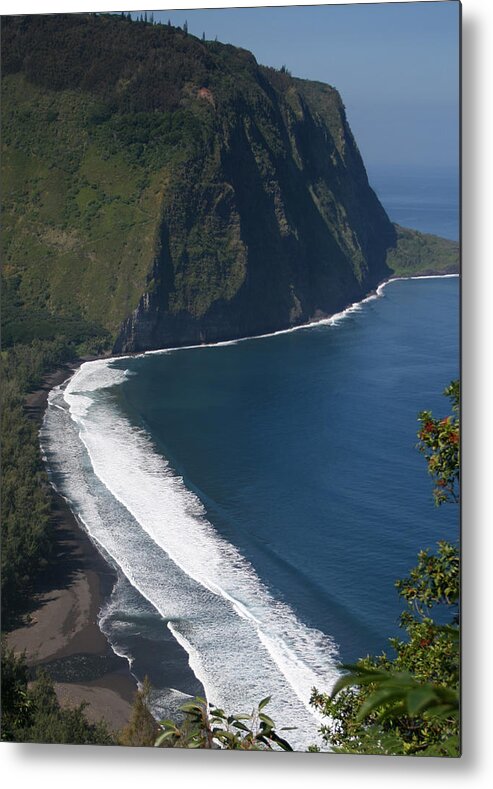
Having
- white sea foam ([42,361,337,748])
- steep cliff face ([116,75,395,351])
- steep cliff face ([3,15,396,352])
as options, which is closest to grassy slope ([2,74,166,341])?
steep cliff face ([3,15,396,352])

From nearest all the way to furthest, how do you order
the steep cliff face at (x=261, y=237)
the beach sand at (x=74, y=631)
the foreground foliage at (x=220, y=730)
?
the foreground foliage at (x=220, y=730) → the beach sand at (x=74, y=631) → the steep cliff face at (x=261, y=237)

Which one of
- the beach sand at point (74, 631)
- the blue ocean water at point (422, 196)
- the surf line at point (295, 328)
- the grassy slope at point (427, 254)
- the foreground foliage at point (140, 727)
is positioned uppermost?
the blue ocean water at point (422, 196)

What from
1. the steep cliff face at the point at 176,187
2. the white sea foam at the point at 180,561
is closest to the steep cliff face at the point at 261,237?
the steep cliff face at the point at 176,187

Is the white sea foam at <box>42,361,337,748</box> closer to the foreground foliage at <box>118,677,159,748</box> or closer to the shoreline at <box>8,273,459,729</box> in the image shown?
the shoreline at <box>8,273,459,729</box>

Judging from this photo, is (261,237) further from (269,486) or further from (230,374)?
(269,486)

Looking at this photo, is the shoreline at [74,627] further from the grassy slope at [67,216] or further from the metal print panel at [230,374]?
the grassy slope at [67,216]

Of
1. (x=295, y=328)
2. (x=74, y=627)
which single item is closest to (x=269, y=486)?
(x=295, y=328)
